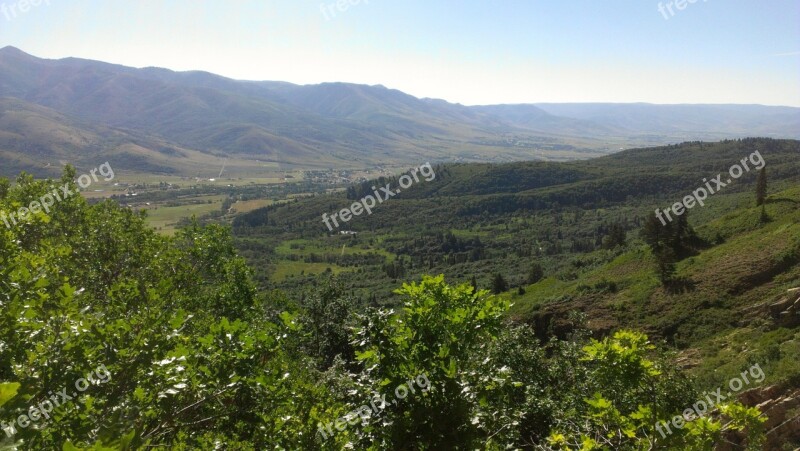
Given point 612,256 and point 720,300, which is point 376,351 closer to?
point 720,300

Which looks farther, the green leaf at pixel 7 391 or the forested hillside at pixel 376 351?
the forested hillside at pixel 376 351

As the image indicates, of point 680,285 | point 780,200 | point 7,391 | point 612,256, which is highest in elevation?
point 7,391

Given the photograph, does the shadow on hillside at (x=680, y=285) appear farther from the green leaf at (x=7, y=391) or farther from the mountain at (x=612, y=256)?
the green leaf at (x=7, y=391)

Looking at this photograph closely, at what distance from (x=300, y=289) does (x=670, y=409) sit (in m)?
98.4

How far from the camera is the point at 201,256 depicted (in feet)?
61.0

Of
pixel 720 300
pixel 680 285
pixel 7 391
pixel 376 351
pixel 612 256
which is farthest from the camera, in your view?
pixel 612 256

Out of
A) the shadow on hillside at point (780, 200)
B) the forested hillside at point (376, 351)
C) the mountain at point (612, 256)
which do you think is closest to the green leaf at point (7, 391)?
the forested hillside at point (376, 351)

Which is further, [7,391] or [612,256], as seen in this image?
[612,256]

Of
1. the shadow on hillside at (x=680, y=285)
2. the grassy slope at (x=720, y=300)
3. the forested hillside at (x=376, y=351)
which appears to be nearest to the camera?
the forested hillside at (x=376, y=351)

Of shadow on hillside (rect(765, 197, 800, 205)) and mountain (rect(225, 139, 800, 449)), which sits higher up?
shadow on hillside (rect(765, 197, 800, 205))

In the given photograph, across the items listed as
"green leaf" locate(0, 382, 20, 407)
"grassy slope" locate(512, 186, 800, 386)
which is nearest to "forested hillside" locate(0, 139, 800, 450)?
"green leaf" locate(0, 382, 20, 407)

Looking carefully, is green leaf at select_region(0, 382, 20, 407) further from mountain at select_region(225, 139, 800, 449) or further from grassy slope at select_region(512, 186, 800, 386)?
grassy slope at select_region(512, 186, 800, 386)

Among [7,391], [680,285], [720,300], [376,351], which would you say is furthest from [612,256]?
[7,391]

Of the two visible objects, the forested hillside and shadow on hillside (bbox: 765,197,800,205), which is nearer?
the forested hillside
